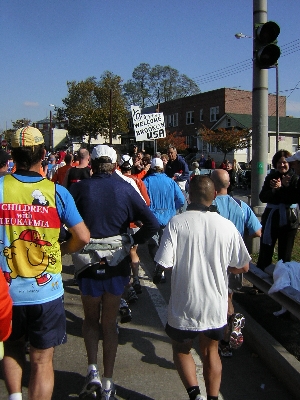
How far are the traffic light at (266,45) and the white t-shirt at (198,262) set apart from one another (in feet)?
14.7

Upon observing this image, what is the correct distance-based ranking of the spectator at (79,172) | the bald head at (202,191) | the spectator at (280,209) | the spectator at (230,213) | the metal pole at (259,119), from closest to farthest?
the bald head at (202,191), the spectator at (230,213), the spectator at (280,209), the spectator at (79,172), the metal pole at (259,119)

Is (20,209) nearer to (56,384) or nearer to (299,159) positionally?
(56,384)

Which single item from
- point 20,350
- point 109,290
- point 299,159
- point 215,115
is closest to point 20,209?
point 20,350

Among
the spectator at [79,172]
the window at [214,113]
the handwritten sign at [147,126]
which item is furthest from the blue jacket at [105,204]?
the window at [214,113]

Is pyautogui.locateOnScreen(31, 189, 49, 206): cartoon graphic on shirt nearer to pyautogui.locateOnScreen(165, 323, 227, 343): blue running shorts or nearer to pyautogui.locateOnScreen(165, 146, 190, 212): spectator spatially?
pyautogui.locateOnScreen(165, 323, 227, 343): blue running shorts

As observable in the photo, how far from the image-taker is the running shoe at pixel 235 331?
3.76 metres

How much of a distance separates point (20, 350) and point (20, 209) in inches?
36.6

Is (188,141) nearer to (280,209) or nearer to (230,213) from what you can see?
(280,209)

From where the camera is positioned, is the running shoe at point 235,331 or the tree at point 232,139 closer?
the running shoe at point 235,331

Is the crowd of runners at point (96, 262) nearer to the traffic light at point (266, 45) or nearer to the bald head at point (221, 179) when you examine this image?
the bald head at point (221, 179)

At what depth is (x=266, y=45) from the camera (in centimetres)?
650

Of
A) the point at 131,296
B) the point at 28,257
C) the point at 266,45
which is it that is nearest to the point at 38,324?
the point at 28,257

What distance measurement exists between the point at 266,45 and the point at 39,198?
203 inches

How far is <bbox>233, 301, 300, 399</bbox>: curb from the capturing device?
11.6 ft
